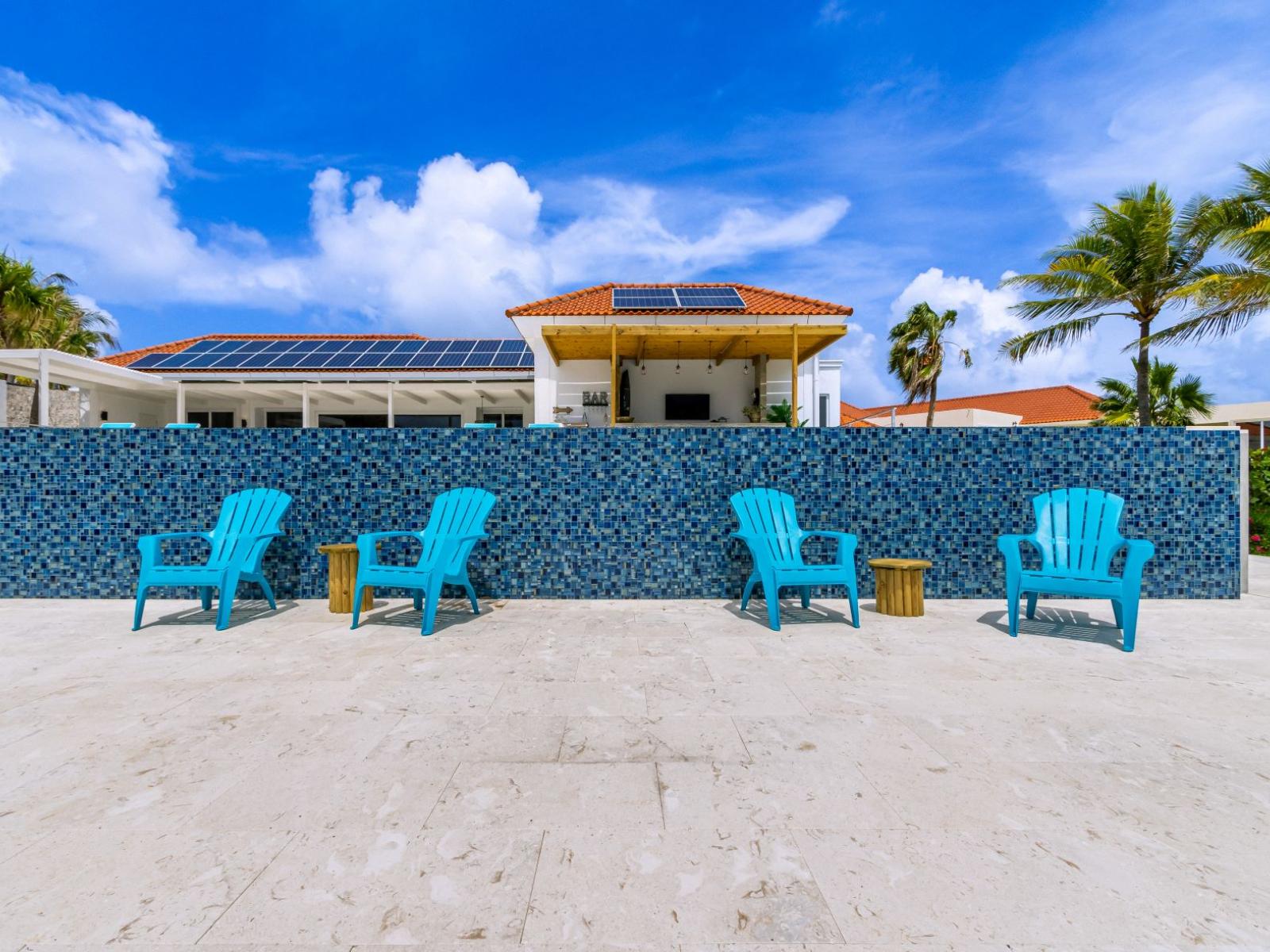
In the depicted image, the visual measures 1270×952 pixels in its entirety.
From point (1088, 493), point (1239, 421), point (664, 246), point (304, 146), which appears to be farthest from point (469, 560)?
point (1239, 421)

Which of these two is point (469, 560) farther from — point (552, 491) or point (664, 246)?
point (664, 246)

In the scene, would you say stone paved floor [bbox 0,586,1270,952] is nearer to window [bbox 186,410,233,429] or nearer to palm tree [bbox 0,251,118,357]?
window [bbox 186,410,233,429]

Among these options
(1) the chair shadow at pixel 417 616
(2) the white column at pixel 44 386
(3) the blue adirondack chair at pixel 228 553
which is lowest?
(1) the chair shadow at pixel 417 616

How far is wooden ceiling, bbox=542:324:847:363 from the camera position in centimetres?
1063

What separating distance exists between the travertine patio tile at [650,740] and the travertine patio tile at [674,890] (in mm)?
510

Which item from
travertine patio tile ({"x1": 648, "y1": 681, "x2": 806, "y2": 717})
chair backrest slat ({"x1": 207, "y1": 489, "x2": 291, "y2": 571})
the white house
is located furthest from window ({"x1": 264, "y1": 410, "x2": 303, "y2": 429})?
travertine patio tile ({"x1": 648, "y1": 681, "x2": 806, "y2": 717})

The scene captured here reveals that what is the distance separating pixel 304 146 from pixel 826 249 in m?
11.6

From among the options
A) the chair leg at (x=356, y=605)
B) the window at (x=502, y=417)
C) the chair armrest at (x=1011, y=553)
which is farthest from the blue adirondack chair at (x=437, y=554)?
the window at (x=502, y=417)

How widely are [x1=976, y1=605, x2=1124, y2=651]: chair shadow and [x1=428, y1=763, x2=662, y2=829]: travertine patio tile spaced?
3.63 meters

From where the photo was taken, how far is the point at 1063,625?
4.64 metres

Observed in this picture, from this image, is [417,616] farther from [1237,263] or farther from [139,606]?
[1237,263]

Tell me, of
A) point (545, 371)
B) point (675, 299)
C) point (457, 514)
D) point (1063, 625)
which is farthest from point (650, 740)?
point (675, 299)

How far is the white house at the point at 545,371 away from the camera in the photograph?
11.7 m

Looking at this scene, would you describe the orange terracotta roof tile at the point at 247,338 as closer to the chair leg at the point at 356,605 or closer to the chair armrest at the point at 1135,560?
the chair leg at the point at 356,605
